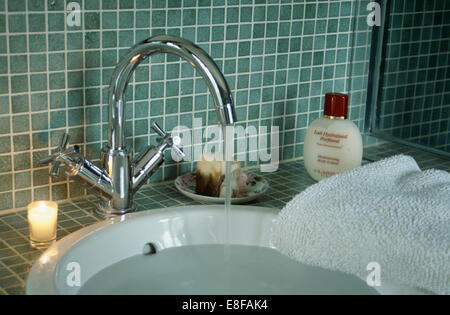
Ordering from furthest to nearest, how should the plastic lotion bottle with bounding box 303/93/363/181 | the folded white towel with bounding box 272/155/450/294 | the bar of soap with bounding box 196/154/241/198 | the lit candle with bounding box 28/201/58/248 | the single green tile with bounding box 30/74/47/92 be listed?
the plastic lotion bottle with bounding box 303/93/363/181 → the bar of soap with bounding box 196/154/241/198 → the single green tile with bounding box 30/74/47/92 → the lit candle with bounding box 28/201/58/248 → the folded white towel with bounding box 272/155/450/294

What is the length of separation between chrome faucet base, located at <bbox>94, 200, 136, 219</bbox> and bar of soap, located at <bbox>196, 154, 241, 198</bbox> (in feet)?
0.50

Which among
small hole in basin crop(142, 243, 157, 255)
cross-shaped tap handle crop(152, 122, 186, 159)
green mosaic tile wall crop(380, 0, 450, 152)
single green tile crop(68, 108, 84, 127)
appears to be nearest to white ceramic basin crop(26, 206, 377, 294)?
small hole in basin crop(142, 243, 157, 255)

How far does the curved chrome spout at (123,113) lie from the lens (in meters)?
1.05

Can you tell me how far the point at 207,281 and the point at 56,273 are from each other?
0.26m

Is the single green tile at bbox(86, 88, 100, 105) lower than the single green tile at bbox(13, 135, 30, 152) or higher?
higher

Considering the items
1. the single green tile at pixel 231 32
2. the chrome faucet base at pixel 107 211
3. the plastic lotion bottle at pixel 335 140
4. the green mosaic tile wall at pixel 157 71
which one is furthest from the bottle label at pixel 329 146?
the chrome faucet base at pixel 107 211

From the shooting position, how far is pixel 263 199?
1.37m

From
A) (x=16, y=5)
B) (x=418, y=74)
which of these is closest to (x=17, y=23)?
(x=16, y=5)

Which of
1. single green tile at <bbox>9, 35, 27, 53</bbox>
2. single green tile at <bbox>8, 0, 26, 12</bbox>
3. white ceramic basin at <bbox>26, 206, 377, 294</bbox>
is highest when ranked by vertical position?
single green tile at <bbox>8, 0, 26, 12</bbox>

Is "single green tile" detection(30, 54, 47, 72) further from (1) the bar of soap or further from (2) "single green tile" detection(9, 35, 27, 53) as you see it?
(1) the bar of soap

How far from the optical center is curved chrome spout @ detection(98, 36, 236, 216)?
41.4 inches

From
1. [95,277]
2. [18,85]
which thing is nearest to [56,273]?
[95,277]

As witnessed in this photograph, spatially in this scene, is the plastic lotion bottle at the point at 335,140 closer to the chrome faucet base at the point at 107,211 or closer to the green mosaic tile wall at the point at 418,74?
the green mosaic tile wall at the point at 418,74

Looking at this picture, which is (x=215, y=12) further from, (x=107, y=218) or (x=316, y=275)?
(x=316, y=275)
